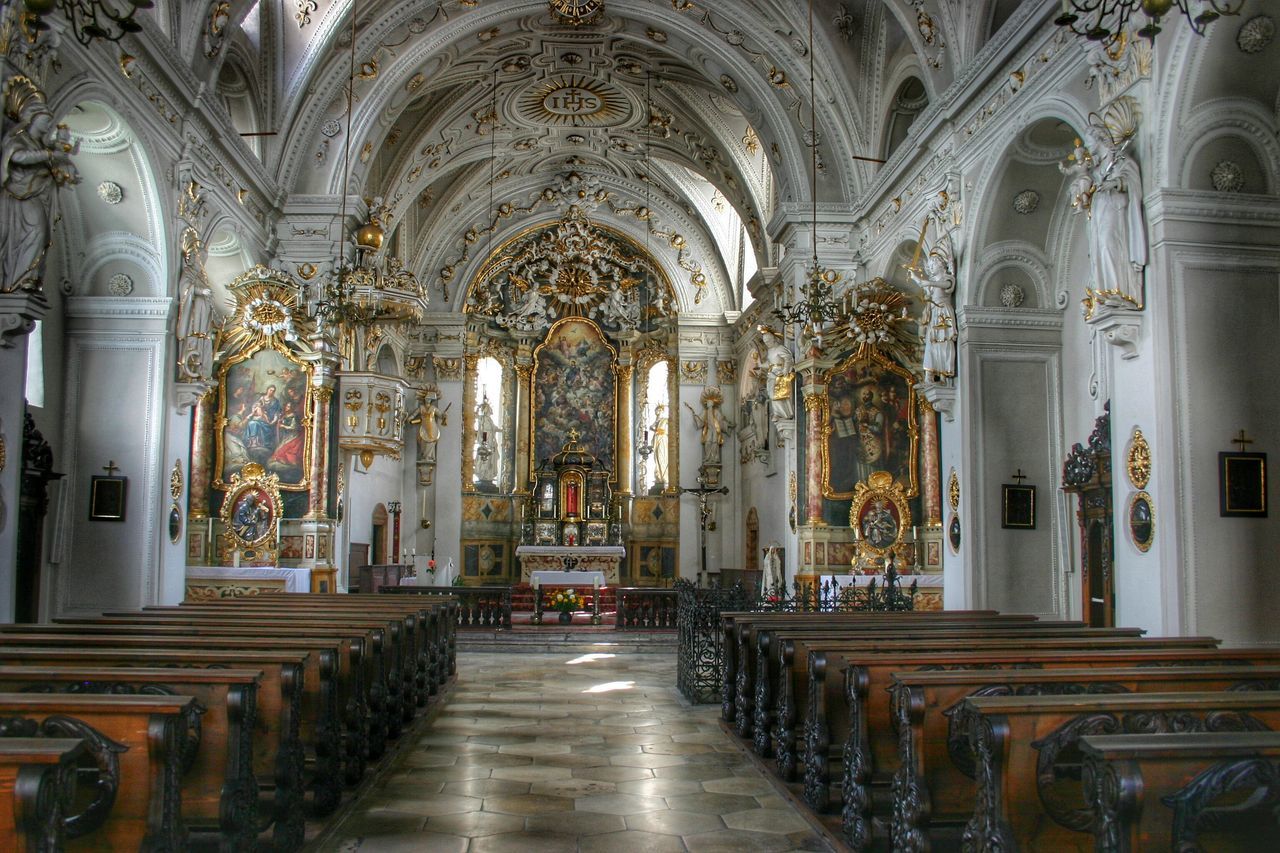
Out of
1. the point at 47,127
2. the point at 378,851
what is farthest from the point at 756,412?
the point at 378,851

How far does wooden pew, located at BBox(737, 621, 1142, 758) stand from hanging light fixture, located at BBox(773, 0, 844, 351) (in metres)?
6.13

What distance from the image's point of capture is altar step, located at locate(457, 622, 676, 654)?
1530 cm

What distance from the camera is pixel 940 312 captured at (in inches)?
516

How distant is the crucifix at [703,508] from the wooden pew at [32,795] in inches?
894

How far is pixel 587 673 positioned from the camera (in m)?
12.6

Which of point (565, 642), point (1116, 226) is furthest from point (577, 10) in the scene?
point (1116, 226)

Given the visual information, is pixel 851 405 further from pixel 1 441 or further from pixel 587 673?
pixel 1 441

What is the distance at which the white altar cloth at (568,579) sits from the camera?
762 inches

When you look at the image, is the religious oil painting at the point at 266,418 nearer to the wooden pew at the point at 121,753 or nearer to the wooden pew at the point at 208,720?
the wooden pew at the point at 208,720

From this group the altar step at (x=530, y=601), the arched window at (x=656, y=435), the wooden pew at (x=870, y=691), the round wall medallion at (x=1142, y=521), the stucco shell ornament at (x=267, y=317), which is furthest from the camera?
the arched window at (x=656, y=435)

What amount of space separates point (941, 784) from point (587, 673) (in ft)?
27.8

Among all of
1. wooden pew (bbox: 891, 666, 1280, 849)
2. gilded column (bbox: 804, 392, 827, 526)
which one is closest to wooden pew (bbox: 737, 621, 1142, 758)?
wooden pew (bbox: 891, 666, 1280, 849)

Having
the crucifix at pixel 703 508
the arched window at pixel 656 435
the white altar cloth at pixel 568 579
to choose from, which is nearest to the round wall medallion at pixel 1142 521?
the white altar cloth at pixel 568 579

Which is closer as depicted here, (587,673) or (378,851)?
(378,851)
